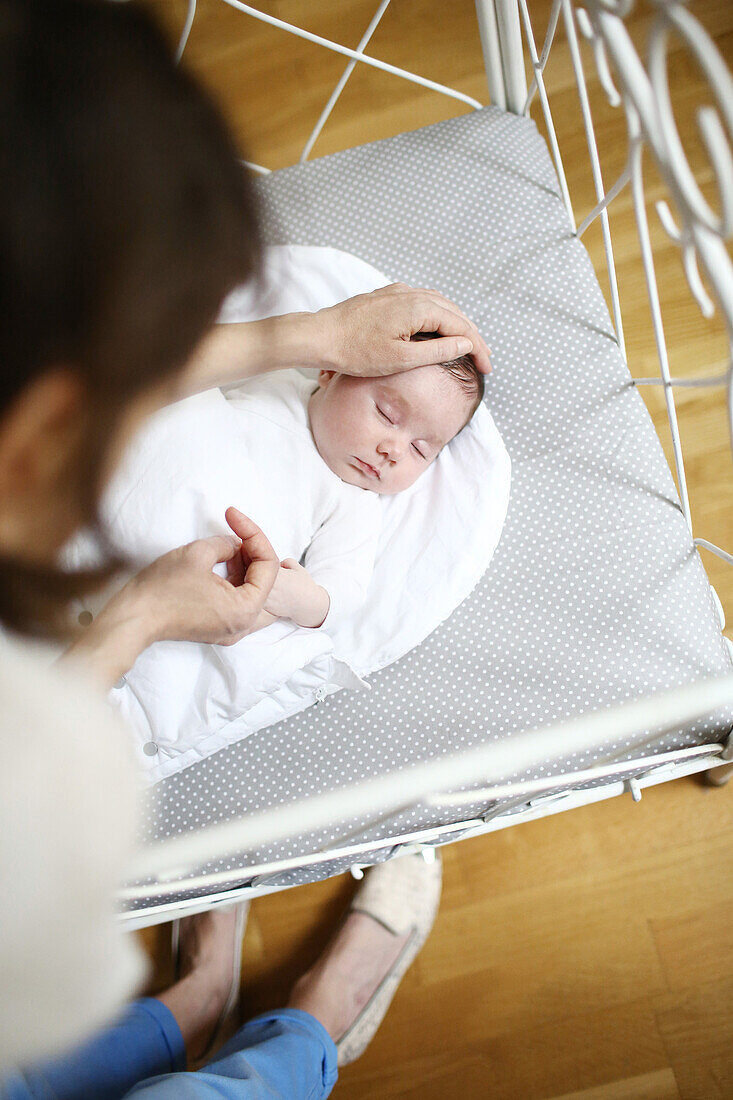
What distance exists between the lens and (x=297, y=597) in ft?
2.43

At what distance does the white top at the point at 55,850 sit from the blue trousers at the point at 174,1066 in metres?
0.40

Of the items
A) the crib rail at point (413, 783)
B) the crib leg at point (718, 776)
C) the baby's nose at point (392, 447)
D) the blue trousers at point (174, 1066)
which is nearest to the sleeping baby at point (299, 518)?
the baby's nose at point (392, 447)

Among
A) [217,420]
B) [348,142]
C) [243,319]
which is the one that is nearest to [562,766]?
[217,420]

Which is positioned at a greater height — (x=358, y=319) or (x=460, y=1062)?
(x=358, y=319)

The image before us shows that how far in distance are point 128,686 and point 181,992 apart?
1.68 feet

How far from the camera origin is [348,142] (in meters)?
1.50

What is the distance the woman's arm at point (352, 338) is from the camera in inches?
29.2

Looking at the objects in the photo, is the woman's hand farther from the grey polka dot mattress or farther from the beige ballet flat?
the beige ballet flat

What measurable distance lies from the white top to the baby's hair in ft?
1.91

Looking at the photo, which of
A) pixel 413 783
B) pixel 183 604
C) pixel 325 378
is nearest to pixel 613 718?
pixel 413 783

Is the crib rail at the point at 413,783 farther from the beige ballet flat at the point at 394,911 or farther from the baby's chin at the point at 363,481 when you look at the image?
the beige ballet flat at the point at 394,911

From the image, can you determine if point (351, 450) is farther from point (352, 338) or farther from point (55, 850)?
point (55, 850)

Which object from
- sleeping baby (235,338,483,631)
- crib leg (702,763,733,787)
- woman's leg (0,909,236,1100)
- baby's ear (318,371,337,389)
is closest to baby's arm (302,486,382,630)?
sleeping baby (235,338,483,631)

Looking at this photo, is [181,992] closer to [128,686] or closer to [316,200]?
[128,686]
